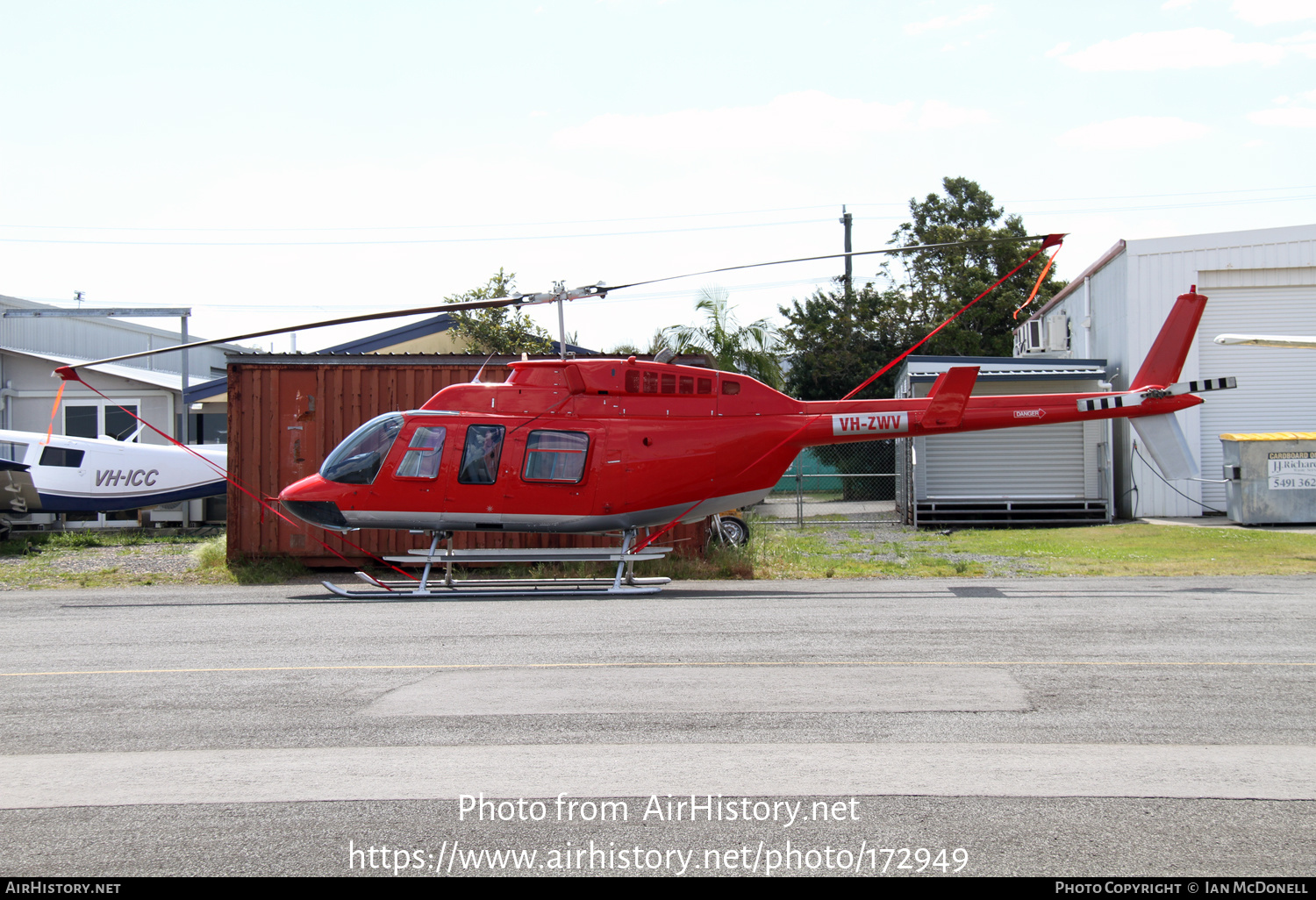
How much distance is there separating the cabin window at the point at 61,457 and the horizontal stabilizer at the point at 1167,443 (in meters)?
22.0

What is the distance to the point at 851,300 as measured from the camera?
40.2m

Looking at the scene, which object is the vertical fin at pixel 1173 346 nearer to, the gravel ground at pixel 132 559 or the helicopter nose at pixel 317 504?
the helicopter nose at pixel 317 504

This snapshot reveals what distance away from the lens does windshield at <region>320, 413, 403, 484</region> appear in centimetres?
1270

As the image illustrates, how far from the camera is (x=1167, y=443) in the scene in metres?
12.8

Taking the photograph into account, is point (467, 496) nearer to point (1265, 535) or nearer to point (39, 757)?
point (39, 757)

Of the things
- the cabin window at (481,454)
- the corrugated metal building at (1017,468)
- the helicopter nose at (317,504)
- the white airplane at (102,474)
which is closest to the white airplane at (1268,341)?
the corrugated metal building at (1017,468)

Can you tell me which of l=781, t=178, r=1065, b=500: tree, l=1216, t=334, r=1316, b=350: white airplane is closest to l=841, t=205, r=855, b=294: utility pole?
l=781, t=178, r=1065, b=500: tree

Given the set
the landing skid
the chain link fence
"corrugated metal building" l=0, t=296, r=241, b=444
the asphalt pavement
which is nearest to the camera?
the asphalt pavement

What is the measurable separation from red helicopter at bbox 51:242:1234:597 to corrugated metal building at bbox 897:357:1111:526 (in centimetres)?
965

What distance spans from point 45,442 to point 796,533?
677 inches

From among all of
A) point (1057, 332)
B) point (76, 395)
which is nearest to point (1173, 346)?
point (1057, 332)

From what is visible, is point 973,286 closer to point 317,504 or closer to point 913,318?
point 913,318

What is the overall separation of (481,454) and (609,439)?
1.70m

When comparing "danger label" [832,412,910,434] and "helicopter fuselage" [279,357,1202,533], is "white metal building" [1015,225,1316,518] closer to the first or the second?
"helicopter fuselage" [279,357,1202,533]
